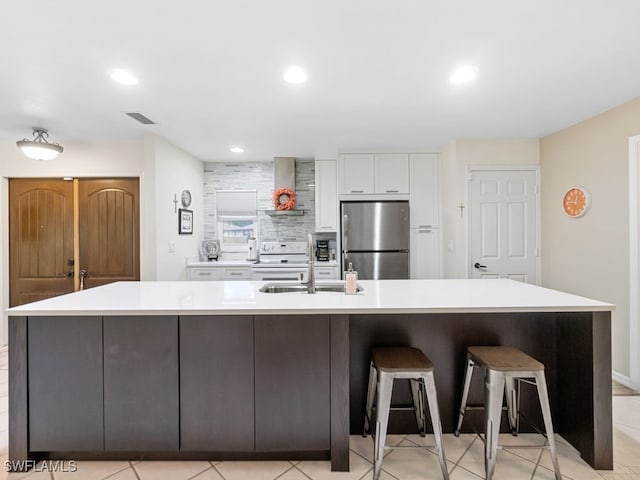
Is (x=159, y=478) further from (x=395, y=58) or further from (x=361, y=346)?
(x=395, y=58)

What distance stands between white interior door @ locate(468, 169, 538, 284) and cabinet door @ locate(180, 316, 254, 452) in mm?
3104

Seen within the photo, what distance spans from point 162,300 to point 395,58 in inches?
79.1

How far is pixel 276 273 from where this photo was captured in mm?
4449

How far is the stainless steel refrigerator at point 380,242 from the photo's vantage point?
4309mm

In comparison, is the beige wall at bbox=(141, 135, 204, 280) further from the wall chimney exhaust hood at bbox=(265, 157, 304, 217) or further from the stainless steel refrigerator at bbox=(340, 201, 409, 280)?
the stainless steel refrigerator at bbox=(340, 201, 409, 280)

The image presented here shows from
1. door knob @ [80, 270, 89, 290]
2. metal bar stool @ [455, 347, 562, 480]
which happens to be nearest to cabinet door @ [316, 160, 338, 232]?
door knob @ [80, 270, 89, 290]

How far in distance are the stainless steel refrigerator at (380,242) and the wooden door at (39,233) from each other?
10.6 feet

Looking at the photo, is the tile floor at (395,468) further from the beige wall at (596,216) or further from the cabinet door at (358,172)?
the cabinet door at (358,172)

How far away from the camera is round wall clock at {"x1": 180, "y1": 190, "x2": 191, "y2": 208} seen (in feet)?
14.3

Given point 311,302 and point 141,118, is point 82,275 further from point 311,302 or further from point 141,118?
point 311,302

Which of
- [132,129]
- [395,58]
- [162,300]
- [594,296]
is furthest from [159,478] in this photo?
[594,296]

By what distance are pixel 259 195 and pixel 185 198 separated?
1081 millimetres

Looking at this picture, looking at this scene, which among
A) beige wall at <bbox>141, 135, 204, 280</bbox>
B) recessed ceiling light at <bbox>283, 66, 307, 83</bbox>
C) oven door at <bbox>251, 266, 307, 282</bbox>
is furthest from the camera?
oven door at <bbox>251, 266, 307, 282</bbox>

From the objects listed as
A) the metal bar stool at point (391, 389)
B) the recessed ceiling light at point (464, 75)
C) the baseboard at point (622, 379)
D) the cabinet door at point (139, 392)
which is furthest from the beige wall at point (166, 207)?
the baseboard at point (622, 379)
